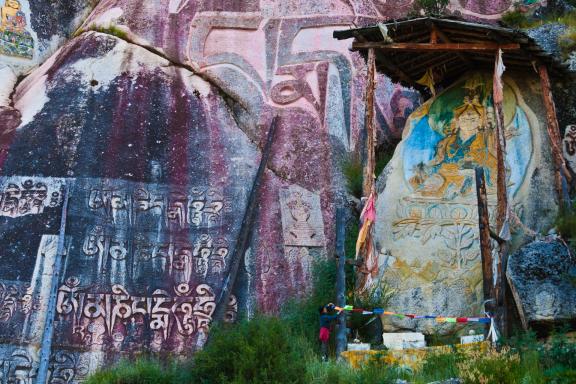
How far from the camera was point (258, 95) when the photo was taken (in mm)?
16844

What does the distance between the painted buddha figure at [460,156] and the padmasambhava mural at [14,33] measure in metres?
7.85

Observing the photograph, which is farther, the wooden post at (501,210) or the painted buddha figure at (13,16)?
the painted buddha figure at (13,16)

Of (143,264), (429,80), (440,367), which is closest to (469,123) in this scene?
(429,80)

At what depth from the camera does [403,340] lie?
1226cm

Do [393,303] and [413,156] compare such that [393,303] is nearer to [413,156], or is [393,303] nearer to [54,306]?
[413,156]

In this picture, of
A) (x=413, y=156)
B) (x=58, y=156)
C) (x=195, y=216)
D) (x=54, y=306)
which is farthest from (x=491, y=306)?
(x=58, y=156)

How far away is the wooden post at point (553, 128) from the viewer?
1345 cm

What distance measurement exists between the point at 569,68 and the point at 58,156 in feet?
25.9

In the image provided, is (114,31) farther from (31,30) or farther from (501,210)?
(501,210)

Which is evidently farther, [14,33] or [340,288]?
[14,33]

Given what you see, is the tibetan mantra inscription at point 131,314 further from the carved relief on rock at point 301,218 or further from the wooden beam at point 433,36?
the wooden beam at point 433,36

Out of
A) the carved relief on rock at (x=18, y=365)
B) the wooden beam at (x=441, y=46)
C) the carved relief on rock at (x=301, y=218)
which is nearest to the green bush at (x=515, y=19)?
the wooden beam at (x=441, y=46)

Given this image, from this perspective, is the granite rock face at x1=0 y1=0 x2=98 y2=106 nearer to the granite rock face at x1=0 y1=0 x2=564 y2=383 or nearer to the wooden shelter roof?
the granite rock face at x1=0 y1=0 x2=564 y2=383

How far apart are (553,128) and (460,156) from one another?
1662mm
